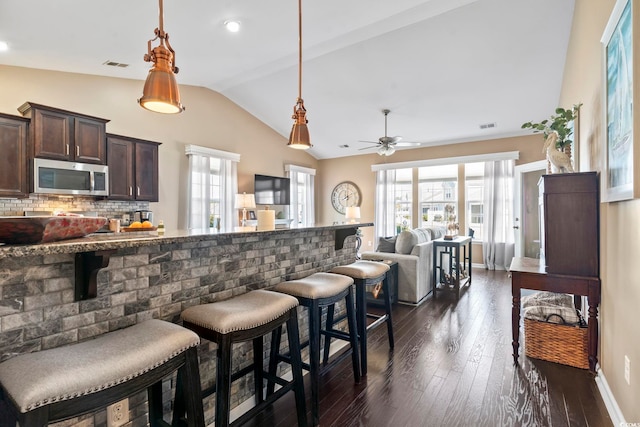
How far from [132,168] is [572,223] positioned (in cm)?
516

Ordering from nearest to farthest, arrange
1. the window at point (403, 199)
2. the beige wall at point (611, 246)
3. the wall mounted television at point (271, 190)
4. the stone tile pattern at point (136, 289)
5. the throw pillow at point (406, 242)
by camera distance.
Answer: the stone tile pattern at point (136, 289)
the beige wall at point (611, 246)
the throw pillow at point (406, 242)
the wall mounted television at point (271, 190)
the window at point (403, 199)

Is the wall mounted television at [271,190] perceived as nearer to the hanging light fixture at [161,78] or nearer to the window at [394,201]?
the window at [394,201]

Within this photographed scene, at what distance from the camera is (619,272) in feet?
6.10

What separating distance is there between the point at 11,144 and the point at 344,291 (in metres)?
4.00

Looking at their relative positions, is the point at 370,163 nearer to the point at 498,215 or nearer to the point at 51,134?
the point at 498,215

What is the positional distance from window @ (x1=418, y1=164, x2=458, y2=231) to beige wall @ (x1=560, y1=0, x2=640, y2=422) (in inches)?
169

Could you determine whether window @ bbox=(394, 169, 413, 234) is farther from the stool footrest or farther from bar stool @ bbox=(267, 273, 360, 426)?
the stool footrest

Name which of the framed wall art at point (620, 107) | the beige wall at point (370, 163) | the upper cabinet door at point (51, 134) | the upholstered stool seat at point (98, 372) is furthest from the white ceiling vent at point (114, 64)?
the beige wall at point (370, 163)

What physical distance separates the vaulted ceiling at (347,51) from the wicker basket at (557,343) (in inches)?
132

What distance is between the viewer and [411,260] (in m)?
4.16

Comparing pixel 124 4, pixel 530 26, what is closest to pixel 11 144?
pixel 124 4

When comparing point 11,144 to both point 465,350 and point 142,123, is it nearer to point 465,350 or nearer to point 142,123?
point 142,123

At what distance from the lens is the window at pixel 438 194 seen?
24.1 ft

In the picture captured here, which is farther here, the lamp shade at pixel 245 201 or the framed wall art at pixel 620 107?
the lamp shade at pixel 245 201
